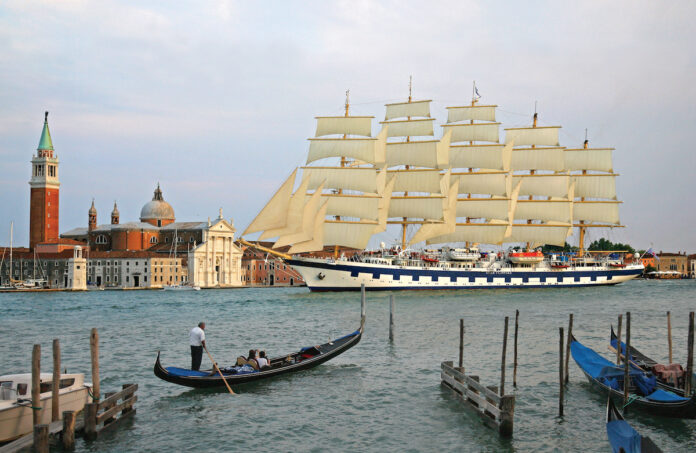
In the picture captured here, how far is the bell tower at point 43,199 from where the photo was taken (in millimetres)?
111688

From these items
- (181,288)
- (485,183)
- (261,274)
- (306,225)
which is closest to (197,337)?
(306,225)

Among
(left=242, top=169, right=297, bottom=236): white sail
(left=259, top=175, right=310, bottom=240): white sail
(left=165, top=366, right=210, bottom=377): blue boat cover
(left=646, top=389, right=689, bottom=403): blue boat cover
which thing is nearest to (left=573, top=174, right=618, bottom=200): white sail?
(left=259, top=175, right=310, bottom=240): white sail

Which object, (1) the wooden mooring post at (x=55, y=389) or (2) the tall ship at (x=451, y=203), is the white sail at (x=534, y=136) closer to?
(2) the tall ship at (x=451, y=203)

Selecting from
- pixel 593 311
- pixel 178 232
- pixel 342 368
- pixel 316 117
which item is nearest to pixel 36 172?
pixel 178 232

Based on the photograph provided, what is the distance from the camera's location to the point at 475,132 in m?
71.4

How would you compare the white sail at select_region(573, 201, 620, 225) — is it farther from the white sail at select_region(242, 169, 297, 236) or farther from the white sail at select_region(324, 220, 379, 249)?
the white sail at select_region(242, 169, 297, 236)

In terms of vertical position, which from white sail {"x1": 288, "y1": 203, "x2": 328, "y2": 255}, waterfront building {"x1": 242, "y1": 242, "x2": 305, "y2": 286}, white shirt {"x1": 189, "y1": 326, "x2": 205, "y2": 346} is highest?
white sail {"x1": 288, "y1": 203, "x2": 328, "y2": 255}

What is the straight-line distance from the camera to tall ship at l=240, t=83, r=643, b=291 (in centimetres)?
6234

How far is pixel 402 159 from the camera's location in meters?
67.7

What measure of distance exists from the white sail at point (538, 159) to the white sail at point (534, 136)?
2.96 feet

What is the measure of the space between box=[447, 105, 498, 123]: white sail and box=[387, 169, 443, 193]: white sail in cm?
896

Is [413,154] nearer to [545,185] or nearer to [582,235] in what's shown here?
[545,185]

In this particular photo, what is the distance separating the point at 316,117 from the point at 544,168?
24811 mm

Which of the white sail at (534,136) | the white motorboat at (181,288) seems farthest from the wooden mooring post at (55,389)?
the white motorboat at (181,288)
